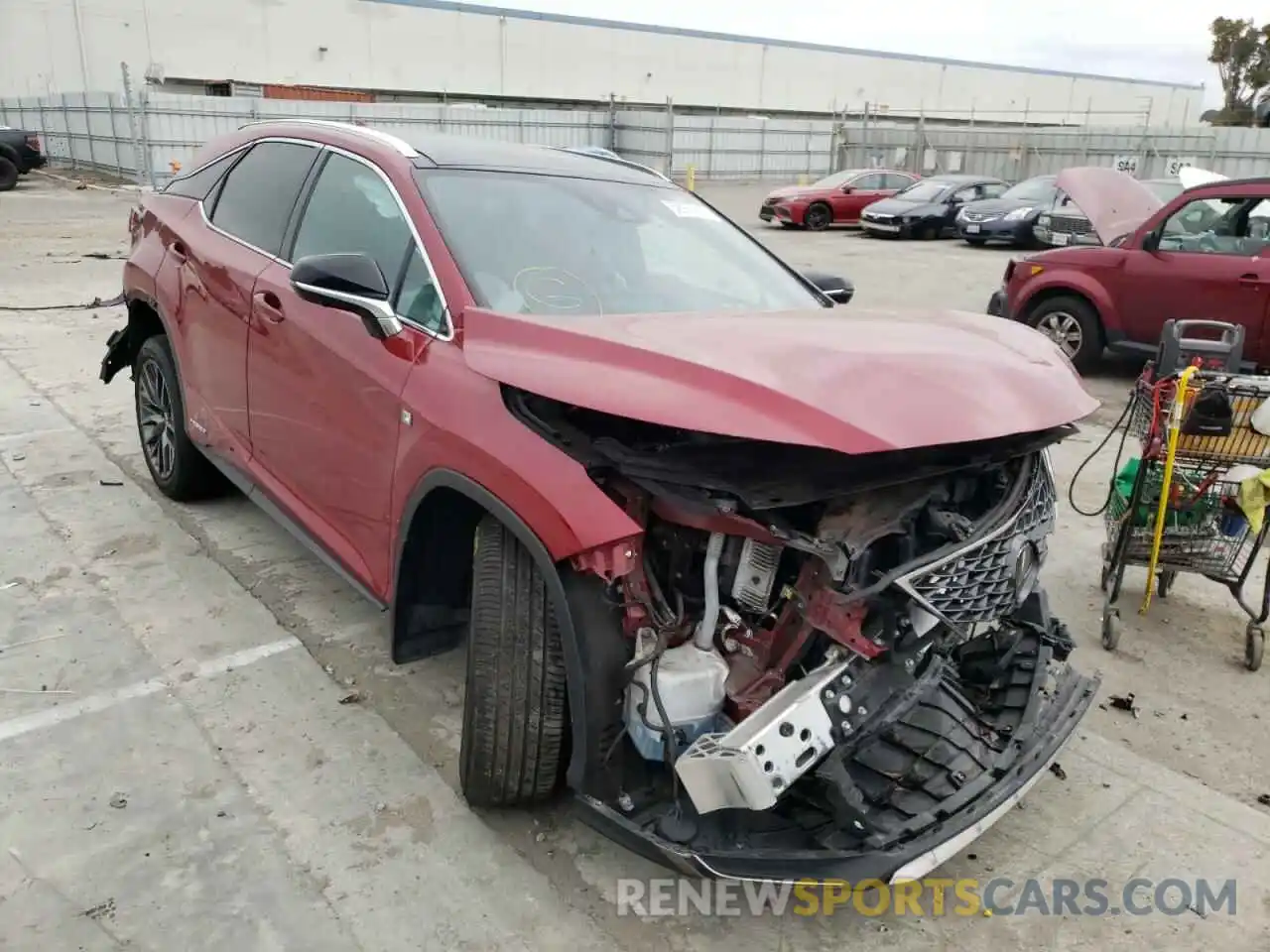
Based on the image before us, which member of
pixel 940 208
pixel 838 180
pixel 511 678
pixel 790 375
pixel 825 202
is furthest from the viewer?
pixel 838 180

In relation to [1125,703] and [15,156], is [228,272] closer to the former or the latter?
[1125,703]

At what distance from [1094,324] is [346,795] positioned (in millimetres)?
7959

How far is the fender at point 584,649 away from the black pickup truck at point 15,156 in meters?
24.6

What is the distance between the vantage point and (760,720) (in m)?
2.25

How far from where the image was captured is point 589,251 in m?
3.35

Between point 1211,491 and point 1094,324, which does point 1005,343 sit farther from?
point 1094,324

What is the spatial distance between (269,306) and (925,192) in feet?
63.3

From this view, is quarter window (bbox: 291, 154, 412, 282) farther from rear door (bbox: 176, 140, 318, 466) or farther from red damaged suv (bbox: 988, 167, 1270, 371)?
red damaged suv (bbox: 988, 167, 1270, 371)

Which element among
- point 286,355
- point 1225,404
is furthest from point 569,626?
Result: point 1225,404

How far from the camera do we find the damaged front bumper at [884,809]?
2262 mm

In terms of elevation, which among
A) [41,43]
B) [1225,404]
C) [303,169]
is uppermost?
[41,43]

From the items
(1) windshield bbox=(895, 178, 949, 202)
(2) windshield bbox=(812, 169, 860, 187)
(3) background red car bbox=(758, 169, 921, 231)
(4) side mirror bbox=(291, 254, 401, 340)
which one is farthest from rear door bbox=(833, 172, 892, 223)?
(4) side mirror bbox=(291, 254, 401, 340)

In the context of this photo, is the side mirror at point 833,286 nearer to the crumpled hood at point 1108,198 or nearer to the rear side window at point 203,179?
the rear side window at point 203,179

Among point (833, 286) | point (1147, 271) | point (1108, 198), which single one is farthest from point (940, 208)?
point (833, 286)
